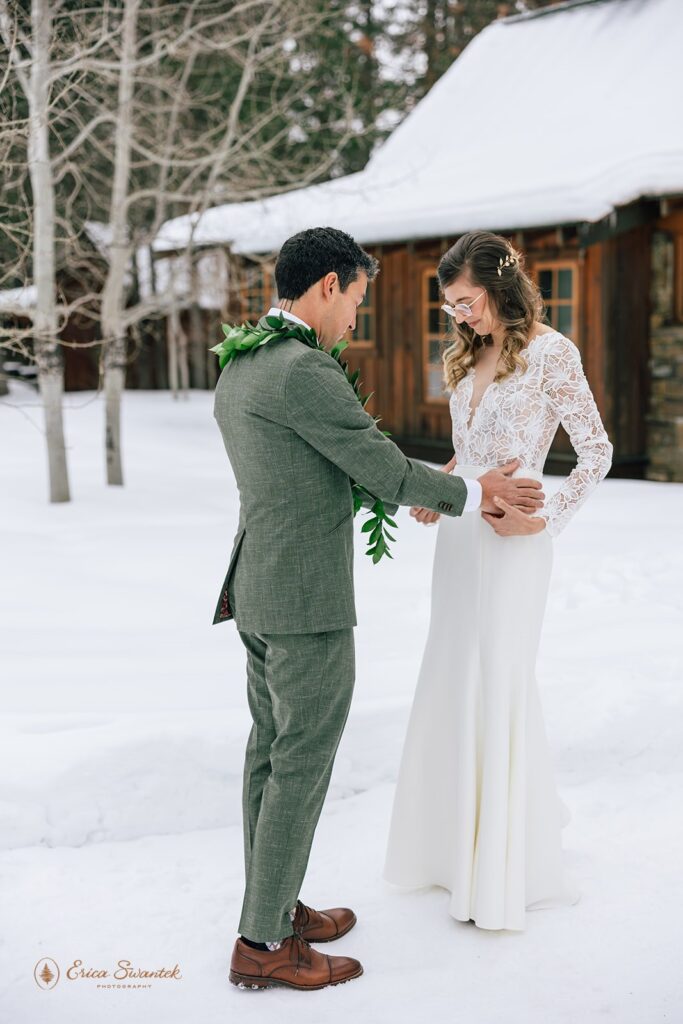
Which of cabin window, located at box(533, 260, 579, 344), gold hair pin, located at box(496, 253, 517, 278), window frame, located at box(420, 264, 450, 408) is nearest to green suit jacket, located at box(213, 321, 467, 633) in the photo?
gold hair pin, located at box(496, 253, 517, 278)

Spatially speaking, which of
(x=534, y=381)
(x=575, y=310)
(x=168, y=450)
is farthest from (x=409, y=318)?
(x=534, y=381)

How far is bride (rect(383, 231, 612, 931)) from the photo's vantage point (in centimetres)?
318

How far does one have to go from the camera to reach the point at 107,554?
8125 mm

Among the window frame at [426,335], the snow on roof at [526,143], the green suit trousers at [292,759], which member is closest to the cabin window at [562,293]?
the snow on roof at [526,143]

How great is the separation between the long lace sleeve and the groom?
0.31 meters

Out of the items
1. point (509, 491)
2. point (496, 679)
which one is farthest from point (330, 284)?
point (496, 679)

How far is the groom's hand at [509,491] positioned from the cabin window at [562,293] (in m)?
8.99

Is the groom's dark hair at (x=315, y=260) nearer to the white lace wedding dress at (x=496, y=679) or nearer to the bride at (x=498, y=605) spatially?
the bride at (x=498, y=605)

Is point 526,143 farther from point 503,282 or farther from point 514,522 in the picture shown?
point 514,522

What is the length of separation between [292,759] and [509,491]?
0.95 meters

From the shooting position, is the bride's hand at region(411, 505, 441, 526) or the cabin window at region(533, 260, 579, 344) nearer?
the bride's hand at region(411, 505, 441, 526)

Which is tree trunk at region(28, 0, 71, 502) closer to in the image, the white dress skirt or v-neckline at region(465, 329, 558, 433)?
v-neckline at region(465, 329, 558, 433)

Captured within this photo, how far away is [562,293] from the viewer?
470 inches

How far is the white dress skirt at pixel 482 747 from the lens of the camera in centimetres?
319
